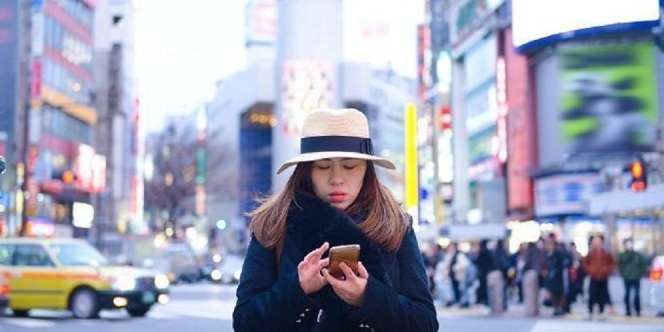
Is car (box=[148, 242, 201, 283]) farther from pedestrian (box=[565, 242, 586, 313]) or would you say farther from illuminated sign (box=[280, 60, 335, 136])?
illuminated sign (box=[280, 60, 335, 136])

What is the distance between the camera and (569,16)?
37.1 m

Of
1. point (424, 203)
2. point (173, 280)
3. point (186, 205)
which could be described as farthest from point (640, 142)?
point (186, 205)

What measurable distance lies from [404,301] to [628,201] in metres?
29.9

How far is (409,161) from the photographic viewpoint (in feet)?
250

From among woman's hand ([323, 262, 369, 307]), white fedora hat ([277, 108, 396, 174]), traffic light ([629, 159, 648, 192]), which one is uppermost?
traffic light ([629, 159, 648, 192])

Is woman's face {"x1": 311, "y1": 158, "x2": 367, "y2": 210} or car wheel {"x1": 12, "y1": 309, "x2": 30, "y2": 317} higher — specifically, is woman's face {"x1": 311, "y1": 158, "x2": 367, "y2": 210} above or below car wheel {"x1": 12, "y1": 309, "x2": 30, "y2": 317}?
above

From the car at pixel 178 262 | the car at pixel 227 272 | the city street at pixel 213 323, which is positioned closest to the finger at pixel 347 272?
the city street at pixel 213 323

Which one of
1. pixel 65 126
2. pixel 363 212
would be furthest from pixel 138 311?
pixel 65 126

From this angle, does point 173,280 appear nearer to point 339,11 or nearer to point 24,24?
point 24,24

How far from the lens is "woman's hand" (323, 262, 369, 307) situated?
340cm

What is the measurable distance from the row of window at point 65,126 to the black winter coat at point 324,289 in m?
60.3

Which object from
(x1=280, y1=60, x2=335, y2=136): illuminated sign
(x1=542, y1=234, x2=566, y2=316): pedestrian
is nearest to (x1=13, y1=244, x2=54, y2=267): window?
(x1=542, y1=234, x2=566, y2=316): pedestrian

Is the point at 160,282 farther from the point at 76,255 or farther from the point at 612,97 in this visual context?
the point at 612,97

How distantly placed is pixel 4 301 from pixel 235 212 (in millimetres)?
104534
